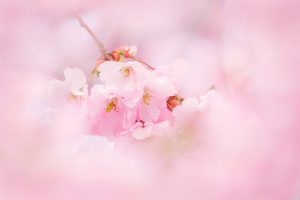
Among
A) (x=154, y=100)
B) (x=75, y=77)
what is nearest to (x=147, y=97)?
(x=154, y=100)

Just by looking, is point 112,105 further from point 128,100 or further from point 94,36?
point 94,36

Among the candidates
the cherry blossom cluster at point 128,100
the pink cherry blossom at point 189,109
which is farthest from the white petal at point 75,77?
the pink cherry blossom at point 189,109

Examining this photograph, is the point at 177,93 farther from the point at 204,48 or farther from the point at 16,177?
the point at 16,177

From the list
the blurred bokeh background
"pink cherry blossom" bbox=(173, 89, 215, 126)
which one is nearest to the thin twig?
the blurred bokeh background

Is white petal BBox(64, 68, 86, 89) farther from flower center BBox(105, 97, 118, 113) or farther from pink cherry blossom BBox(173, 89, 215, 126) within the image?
pink cherry blossom BBox(173, 89, 215, 126)

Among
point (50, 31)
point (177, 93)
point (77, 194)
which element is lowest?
point (77, 194)

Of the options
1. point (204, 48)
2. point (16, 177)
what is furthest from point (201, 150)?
point (16, 177)

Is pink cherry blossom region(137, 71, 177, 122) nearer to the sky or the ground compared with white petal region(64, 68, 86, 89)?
nearer to the ground
